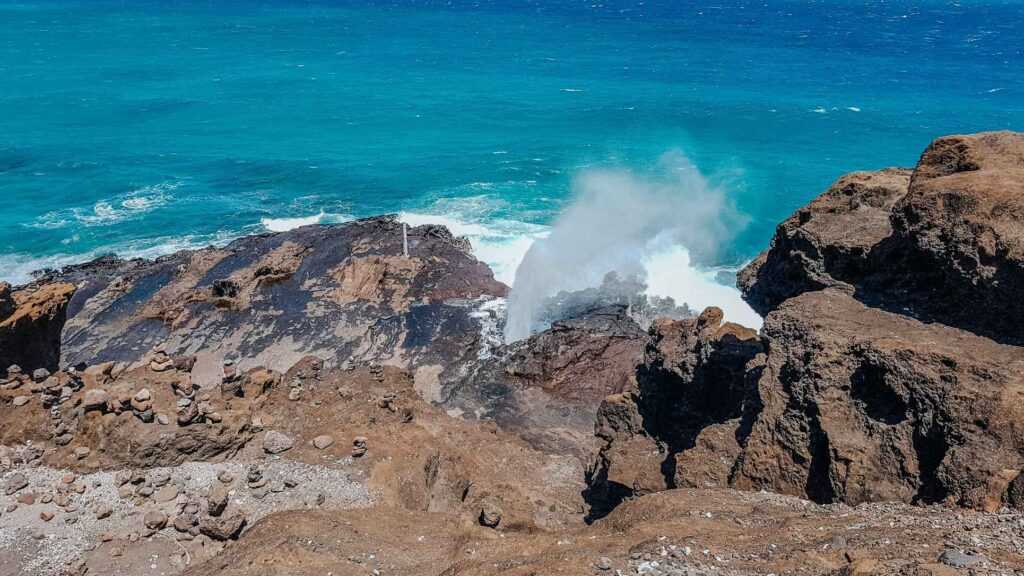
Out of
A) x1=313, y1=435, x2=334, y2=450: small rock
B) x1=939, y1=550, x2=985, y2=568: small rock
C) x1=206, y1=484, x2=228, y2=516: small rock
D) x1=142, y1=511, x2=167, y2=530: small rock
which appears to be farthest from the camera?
x1=313, y1=435, x2=334, y2=450: small rock

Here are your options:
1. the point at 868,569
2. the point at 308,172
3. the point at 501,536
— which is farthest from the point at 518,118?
the point at 868,569

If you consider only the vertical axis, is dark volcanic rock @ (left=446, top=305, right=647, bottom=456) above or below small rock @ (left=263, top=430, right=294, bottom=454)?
below

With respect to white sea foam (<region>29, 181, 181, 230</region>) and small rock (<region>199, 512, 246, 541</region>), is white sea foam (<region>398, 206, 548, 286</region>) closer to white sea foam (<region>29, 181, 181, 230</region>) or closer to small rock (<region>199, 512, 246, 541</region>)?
white sea foam (<region>29, 181, 181, 230</region>)

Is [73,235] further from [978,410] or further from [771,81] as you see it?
[771,81]

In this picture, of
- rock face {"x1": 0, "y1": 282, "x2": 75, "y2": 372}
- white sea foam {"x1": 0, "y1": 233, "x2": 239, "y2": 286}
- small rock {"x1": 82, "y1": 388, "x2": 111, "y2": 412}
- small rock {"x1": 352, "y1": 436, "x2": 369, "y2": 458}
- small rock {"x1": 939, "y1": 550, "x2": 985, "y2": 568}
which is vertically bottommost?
white sea foam {"x1": 0, "y1": 233, "x2": 239, "y2": 286}

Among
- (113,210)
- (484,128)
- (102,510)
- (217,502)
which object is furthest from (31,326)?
(484,128)

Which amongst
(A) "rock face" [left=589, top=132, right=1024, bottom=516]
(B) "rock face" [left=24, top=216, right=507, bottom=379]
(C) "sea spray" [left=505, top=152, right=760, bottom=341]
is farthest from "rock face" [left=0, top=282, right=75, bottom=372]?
(A) "rock face" [left=589, top=132, right=1024, bottom=516]

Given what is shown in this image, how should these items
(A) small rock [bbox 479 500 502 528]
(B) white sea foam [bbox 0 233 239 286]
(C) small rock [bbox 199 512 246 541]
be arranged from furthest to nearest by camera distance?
(B) white sea foam [bbox 0 233 239 286]
(A) small rock [bbox 479 500 502 528]
(C) small rock [bbox 199 512 246 541]

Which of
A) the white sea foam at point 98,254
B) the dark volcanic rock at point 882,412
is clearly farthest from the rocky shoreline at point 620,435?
the white sea foam at point 98,254

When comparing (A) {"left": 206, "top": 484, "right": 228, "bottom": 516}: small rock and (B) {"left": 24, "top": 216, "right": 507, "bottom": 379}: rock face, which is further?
(B) {"left": 24, "top": 216, "right": 507, "bottom": 379}: rock face
